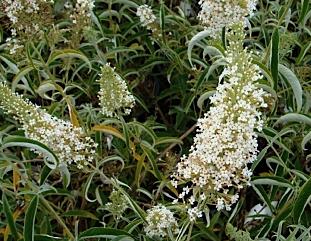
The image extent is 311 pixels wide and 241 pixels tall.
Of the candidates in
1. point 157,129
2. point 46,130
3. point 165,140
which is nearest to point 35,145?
point 46,130

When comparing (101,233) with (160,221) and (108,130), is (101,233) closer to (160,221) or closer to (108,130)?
(160,221)

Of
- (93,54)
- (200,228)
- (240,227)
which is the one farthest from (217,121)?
(93,54)

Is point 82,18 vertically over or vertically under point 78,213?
over

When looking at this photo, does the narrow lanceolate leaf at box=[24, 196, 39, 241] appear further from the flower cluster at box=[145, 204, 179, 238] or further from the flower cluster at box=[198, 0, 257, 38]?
the flower cluster at box=[198, 0, 257, 38]

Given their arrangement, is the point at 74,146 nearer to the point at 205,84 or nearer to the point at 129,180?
the point at 129,180

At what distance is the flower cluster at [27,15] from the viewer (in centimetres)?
168

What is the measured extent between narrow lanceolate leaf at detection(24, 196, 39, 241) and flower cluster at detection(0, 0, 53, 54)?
48 centimetres

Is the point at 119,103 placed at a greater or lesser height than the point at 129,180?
greater

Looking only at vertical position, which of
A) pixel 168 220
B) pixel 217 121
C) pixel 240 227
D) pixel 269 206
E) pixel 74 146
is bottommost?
pixel 240 227

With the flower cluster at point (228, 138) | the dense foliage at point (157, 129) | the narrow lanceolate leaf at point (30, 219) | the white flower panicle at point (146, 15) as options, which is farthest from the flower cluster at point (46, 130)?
the white flower panicle at point (146, 15)

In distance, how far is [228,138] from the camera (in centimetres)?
123

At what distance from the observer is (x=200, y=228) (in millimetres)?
1707

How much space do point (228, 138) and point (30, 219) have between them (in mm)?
493

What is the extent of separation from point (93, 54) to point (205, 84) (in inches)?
15.6
